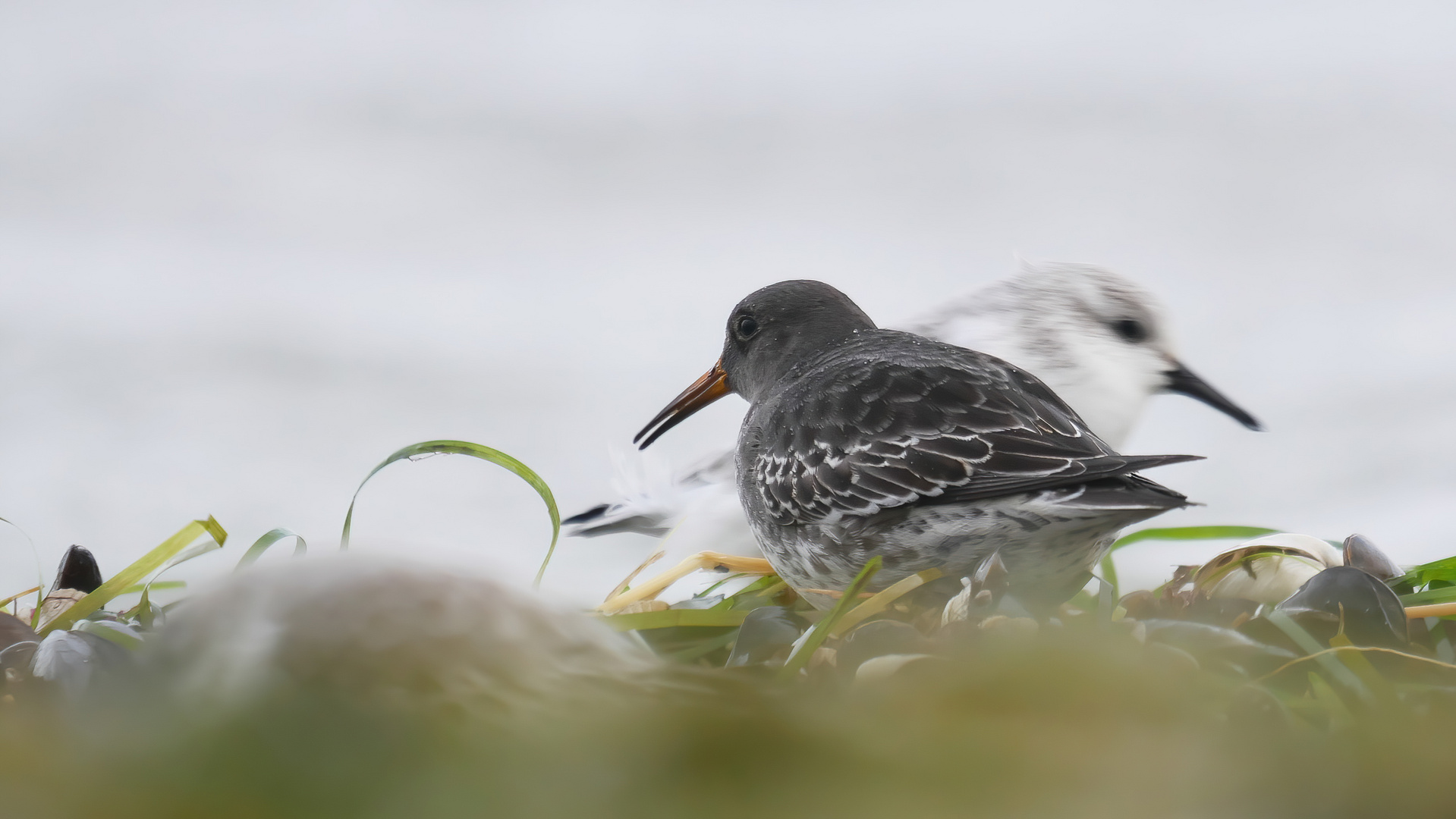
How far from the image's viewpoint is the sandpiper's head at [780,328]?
172 cm

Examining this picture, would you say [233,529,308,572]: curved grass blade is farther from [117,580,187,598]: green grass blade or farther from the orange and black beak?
the orange and black beak

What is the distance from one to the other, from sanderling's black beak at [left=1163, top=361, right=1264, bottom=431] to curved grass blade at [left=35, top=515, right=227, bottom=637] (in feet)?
5.96

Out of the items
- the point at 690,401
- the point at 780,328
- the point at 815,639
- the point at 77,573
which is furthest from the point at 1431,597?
the point at 77,573

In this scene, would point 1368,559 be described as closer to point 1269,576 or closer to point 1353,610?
point 1269,576

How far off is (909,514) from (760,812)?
71 cm

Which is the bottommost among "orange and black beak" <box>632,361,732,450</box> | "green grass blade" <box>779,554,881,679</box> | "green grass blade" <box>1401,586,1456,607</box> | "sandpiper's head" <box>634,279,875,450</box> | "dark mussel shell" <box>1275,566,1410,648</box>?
"green grass blade" <box>1401,586,1456,607</box>

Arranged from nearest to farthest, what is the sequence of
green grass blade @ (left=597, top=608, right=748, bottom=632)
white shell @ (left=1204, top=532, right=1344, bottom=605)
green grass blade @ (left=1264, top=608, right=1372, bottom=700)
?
green grass blade @ (left=1264, top=608, right=1372, bottom=700) < green grass blade @ (left=597, top=608, right=748, bottom=632) < white shell @ (left=1204, top=532, right=1344, bottom=605)

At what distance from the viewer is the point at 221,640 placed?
617 mm

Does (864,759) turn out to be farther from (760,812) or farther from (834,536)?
(834,536)

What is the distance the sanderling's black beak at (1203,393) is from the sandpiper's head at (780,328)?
743 millimetres

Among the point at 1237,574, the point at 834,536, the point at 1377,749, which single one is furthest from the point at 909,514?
the point at 1377,749

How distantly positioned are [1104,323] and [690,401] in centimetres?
86

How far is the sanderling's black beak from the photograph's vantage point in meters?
2.08

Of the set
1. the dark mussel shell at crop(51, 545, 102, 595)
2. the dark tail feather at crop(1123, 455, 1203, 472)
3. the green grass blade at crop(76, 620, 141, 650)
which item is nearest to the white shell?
the dark tail feather at crop(1123, 455, 1203, 472)
